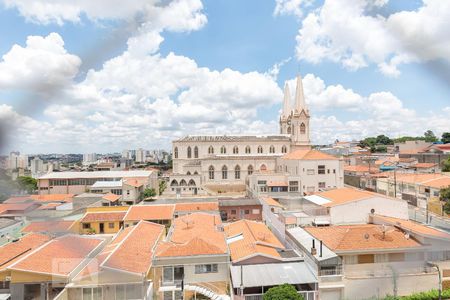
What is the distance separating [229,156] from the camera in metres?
33.8

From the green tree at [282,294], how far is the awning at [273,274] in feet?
1.34

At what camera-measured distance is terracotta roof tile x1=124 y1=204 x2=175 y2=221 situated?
15.7 metres

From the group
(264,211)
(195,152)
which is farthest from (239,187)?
(264,211)

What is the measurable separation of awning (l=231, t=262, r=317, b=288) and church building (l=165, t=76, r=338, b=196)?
2211 cm

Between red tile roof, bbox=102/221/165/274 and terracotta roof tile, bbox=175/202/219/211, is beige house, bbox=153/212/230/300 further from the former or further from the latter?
terracotta roof tile, bbox=175/202/219/211

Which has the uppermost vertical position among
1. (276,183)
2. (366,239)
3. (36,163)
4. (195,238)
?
(36,163)

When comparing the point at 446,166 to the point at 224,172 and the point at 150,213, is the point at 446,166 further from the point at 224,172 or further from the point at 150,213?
the point at 150,213

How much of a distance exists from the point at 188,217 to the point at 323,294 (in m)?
7.30

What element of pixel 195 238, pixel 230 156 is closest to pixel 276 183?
pixel 230 156

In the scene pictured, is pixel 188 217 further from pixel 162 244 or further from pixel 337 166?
pixel 337 166

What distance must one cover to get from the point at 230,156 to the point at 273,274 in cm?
2507

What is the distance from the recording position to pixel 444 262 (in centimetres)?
967

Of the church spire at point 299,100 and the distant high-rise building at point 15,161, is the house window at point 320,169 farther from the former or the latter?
the distant high-rise building at point 15,161

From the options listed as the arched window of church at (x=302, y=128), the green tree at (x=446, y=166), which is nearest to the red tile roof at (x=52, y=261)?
the green tree at (x=446, y=166)
